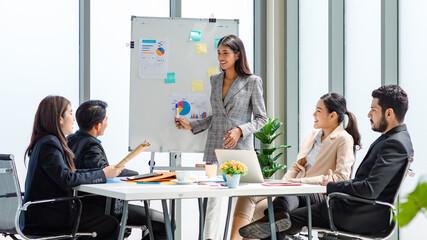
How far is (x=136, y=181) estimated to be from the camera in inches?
102

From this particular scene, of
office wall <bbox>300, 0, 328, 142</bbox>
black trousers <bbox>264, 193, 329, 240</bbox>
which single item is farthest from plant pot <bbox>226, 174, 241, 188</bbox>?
office wall <bbox>300, 0, 328, 142</bbox>

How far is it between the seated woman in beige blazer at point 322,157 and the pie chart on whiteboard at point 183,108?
1.17 meters

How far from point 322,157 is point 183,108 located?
1485mm

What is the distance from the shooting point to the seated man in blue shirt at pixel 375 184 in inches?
98.0

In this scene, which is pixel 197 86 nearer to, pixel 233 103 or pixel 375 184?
pixel 233 103

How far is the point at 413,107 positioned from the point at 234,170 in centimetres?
192

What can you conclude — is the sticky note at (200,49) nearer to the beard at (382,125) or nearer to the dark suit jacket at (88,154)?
the dark suit jacket at (88,154)

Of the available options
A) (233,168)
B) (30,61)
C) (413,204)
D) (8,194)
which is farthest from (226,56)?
(413,204)

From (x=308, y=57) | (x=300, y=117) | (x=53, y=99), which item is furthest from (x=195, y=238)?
(x=53, y=99)

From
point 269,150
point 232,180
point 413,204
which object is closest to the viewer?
point 413,204

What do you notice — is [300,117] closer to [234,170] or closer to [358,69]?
[358,69]

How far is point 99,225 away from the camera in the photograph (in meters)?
2.58

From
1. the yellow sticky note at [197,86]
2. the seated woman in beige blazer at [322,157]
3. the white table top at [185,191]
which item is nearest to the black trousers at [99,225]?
the white table top at [185,191]

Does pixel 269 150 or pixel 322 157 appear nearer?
pixel 322 157
